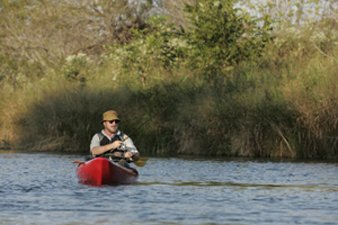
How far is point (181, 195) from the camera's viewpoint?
2006 cm

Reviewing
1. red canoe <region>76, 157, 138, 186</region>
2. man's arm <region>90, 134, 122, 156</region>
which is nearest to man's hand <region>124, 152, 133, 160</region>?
red canoe <region>76, 157, 138, 186</region>

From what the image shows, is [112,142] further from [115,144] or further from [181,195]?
[181,195]

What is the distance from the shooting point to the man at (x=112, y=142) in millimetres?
22156

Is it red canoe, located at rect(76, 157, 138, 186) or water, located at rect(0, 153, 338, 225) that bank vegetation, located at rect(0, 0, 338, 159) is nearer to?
water, located at rect(0, 153, 338, 225)

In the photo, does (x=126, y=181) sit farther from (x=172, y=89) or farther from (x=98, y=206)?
(x=172, y=89)

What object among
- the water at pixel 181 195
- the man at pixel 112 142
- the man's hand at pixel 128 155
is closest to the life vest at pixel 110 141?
the man at pixel 112 142

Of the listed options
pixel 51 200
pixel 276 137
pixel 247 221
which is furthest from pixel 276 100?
pixel 247 221

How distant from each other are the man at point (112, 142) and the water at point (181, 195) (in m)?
0.64

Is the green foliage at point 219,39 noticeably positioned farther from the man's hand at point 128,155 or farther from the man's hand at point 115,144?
the man's hand at point 115,144

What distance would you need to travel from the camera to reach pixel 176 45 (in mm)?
38031

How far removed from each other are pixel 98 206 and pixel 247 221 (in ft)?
9.63

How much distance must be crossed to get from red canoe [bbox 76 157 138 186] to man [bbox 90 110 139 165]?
346 mm

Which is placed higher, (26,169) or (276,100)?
(276,100)

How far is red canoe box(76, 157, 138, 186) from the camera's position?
2145 centimetres
